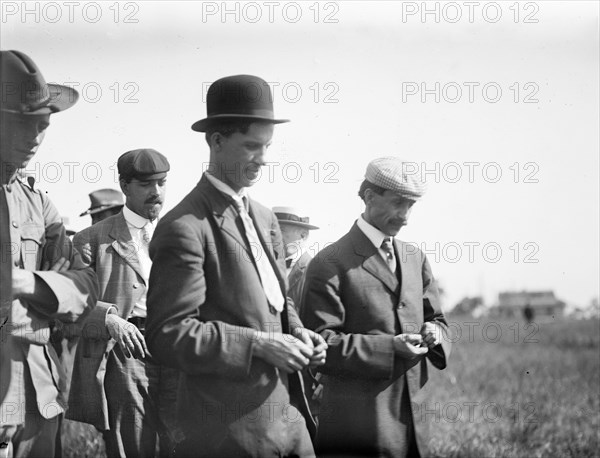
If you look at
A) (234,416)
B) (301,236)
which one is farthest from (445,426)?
→ (234,416)

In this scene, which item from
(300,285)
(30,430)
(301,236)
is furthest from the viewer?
(301,236)

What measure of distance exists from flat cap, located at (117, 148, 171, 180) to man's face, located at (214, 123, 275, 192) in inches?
45.0

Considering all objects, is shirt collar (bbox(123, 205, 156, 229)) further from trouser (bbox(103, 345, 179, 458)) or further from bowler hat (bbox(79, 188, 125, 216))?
bowler hat (bbox(79, 188, 125, 216))

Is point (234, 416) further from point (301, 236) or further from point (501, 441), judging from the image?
point (501, 441)

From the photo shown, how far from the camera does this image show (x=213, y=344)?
3.92 m

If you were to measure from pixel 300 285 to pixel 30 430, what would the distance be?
2.55 metres

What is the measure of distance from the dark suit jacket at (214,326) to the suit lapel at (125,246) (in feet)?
4.16

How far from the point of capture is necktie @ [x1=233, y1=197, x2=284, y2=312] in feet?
13.7

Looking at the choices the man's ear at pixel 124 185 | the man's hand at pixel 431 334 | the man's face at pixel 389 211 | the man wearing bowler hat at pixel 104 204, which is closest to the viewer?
the man's hand at pixel 431 334

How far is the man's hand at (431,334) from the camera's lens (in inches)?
191

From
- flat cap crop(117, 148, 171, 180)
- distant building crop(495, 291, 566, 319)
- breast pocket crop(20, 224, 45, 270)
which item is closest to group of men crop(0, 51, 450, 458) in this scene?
breast pocket crop(20, 224, 45, 270)

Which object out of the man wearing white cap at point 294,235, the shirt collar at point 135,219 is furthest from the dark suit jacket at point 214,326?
the man wearing white cap at point 294,235

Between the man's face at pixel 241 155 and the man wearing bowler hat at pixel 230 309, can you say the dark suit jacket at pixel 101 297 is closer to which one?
the man wearing bowler hat at pixel 230 309

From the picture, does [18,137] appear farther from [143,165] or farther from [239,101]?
[143,165]
